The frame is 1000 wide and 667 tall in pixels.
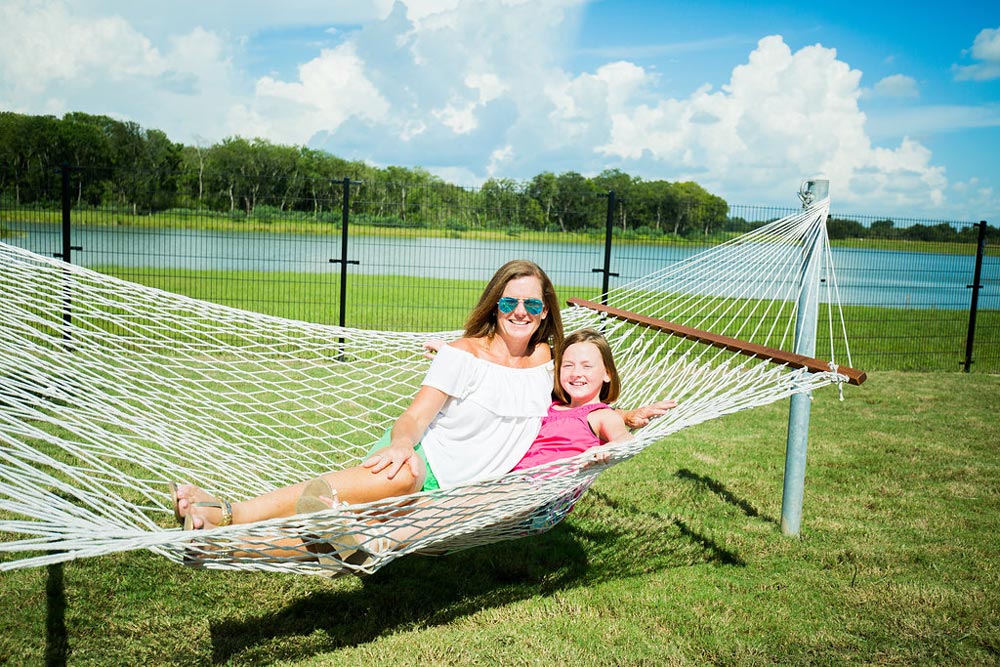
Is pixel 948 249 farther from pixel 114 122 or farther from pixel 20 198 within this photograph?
pixel 114 122

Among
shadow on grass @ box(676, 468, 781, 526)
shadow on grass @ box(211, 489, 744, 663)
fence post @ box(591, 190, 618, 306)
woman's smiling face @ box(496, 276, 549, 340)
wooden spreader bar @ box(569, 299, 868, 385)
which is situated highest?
fence post @ box(591, 190, 618, 306)

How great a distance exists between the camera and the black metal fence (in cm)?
605

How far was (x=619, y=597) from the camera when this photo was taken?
7.80 ft

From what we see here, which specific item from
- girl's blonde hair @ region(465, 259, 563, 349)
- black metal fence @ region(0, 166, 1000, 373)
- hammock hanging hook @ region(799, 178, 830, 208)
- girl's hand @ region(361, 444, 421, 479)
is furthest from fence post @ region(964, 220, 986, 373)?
girl's hand @ region(361, 444, 421, 479)

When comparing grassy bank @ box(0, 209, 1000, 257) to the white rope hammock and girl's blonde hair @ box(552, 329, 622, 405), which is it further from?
girl's blonde hair @ box(552, 329, 622, 405)

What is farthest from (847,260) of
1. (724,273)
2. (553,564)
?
(553,564)

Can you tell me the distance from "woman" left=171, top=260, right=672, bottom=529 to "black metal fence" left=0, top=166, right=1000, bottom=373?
3437mm

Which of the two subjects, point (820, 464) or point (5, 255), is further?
point (820, 464)

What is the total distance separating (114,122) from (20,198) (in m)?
9.32

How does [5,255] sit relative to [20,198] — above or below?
below

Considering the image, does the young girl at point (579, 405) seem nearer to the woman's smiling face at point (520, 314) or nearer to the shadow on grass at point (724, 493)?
the woman's smiling face at point (520, 314)

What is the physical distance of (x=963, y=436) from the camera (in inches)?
172

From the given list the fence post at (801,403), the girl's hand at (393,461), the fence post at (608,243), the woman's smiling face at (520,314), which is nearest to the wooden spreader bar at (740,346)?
the fence post at (801,403)

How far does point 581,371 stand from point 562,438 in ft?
0.82
